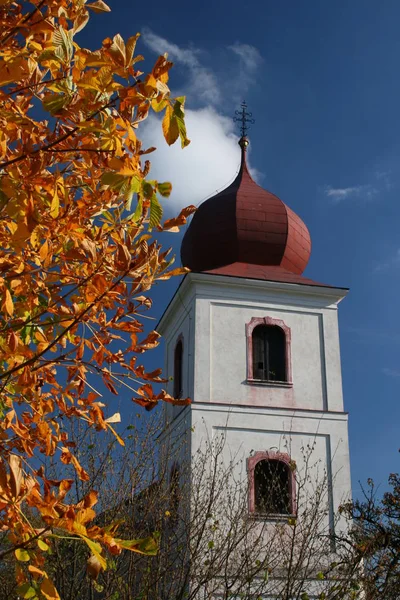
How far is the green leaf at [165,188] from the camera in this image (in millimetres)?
1931

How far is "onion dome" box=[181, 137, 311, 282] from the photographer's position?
1858cm

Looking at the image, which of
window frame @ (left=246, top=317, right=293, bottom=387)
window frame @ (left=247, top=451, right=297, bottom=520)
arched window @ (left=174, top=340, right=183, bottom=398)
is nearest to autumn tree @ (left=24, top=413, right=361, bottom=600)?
window frame @ (left=247, top=451, right=297, bottom=520)

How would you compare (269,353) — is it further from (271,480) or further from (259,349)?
(271,480)

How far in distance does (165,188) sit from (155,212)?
114 millimetres

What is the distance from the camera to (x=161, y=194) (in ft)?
6.42

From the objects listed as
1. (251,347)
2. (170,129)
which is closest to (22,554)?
(170,129)

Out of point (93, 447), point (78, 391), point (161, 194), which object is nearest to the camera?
point (161, 194)

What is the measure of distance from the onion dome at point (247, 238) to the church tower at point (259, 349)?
26 millimetres

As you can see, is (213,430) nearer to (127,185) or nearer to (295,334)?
(295,334)

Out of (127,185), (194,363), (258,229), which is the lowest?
(127,185)

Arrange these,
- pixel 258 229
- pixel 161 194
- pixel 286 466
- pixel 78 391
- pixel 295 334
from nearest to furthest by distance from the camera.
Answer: pixel 161 194 < pixel 78 391 < pixel 286 466 < pixel 295 334 < pixel 258 229

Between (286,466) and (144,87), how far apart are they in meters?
14.4

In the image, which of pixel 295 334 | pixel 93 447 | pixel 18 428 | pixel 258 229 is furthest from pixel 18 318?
pixel 258 229

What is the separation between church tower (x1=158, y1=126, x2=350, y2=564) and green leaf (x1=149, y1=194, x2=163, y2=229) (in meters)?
12.9
